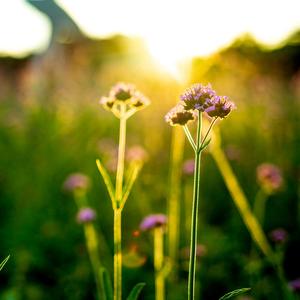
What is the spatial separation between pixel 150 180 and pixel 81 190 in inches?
47.7

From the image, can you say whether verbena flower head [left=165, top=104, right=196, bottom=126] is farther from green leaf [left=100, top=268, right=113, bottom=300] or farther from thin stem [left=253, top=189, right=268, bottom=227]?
thin stem [left=253, top=189, right=268, bottom=227]

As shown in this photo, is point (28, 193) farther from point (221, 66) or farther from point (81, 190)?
point (221, 66)

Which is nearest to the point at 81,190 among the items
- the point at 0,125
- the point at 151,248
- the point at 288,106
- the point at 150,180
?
the point at 151,248

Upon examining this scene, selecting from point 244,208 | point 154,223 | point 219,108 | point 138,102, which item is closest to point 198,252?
point 244,208

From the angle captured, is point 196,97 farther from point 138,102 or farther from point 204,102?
point 138,102

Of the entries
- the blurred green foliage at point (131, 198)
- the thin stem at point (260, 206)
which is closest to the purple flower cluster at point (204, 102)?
the blurred green foliage at point (131, 198)

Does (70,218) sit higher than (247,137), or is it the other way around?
(247,137)

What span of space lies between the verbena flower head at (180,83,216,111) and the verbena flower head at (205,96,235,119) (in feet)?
0.05

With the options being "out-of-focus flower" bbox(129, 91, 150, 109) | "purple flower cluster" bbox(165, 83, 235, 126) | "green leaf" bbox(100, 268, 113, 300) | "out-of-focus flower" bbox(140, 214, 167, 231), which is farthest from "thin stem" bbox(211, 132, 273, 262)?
"green leaf" bbox(100, 268, 113, 300)

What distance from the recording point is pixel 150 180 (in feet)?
13.1

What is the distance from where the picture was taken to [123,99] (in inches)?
54.3

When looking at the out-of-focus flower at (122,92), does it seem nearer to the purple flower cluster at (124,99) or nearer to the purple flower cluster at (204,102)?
the purple flower cluster at (124,99)

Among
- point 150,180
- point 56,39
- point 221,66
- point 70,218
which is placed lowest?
point 70,218

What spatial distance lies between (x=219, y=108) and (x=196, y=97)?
2.5 inches
